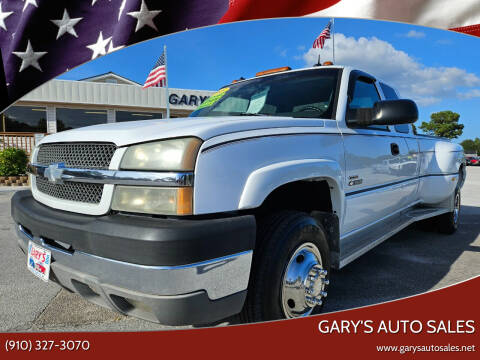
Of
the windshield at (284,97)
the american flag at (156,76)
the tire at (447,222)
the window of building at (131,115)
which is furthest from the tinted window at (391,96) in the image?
the window of building at (131,115)

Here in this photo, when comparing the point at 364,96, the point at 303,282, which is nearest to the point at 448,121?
the point at 364,96

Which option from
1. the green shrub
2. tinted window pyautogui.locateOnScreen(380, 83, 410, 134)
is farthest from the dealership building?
tinted window pyautogui.locateOnScreen(380, 83, 410, 134)

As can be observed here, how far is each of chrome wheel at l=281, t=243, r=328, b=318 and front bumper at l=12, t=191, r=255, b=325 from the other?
1.15 ft

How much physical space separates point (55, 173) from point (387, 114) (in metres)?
2.12

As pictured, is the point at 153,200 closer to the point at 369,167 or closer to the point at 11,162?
the point at 369,167

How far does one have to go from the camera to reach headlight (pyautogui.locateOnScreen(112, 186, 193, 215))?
1.34 m

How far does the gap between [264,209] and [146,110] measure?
16451 mm

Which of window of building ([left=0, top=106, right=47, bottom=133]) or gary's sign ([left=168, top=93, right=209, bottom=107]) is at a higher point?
gary's sign ([left=168, top=93, right=209, bottom=107])

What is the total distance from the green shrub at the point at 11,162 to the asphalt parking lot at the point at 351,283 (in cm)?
819

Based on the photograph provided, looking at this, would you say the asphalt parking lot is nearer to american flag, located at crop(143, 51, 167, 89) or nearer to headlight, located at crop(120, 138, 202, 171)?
headlight, located at crop(120, 138, 202, 171)

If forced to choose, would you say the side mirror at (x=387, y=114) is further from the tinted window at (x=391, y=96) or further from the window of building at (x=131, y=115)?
the window of building at (x=131, y=115)

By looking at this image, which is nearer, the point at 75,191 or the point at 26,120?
the point at 75,191

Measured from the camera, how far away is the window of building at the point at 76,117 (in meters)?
16.2

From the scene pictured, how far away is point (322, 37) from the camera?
104 inches
